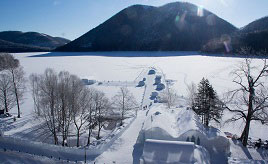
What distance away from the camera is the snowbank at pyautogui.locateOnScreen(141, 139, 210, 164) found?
12.9 metres

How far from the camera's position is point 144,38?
141 m

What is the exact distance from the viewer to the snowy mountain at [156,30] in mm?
130750

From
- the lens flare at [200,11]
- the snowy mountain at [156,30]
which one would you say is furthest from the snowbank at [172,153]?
the lens flare at [200,11]

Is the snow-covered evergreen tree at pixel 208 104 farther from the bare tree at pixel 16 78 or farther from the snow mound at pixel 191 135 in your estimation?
the bare tree at pixel 16 78

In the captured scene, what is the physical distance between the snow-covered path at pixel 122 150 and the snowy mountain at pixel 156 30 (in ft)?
357

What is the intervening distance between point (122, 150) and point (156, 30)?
450ft

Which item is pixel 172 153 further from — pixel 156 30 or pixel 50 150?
pixel 156 30

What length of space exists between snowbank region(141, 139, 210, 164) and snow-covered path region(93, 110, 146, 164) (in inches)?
77.1

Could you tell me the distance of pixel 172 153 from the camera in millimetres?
13305

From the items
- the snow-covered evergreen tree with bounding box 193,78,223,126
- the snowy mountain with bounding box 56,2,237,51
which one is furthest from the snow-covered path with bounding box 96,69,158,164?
the snowy mountain with bounding box 56,2,237,51

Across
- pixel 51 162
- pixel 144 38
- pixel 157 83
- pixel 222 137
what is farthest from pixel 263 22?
pixel 51 162

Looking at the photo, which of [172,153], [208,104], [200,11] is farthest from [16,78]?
[200,11]

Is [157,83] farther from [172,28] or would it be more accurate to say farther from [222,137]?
[172,28]

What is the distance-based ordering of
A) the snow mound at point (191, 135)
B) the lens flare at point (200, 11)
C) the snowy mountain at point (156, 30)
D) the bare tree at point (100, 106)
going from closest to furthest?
the snow mound at point (191, 135), the bare tree at point (100, 106), the snowy mountain at point (156, 30), the lens flare at point (200, 11)
